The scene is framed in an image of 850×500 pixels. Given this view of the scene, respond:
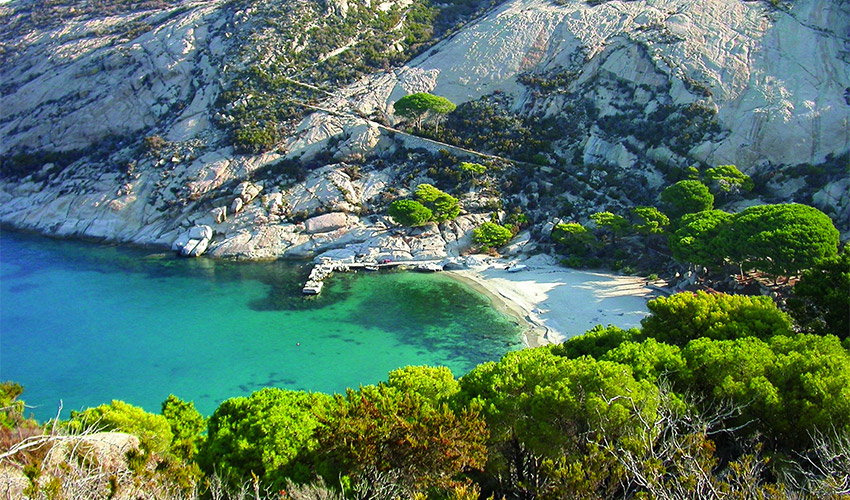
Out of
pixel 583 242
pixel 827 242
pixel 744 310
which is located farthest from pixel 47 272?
pixel 827 242

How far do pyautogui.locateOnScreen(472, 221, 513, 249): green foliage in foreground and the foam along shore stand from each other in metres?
2.18

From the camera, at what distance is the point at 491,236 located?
1774 inches

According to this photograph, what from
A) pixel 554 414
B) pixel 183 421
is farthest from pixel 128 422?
pixel 554 414

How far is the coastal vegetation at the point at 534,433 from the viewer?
30.3 feet

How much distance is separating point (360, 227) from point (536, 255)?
52.0ft

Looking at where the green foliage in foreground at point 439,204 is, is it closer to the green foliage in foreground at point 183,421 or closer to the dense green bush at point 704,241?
the dense green bush at point 704,241

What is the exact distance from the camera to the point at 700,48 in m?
55.0

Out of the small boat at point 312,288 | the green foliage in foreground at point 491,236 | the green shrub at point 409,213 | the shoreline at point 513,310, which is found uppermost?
the green shrub at point 409,213

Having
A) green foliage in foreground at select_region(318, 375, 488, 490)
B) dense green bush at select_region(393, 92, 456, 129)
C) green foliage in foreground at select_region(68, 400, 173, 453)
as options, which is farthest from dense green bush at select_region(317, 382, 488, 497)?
dense green bush at select_region(393, 92, 456, 129)

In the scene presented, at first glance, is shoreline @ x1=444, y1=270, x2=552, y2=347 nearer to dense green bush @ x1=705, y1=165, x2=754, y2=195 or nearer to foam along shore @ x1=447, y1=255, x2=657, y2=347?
foam along shore @ x1=447, y1=255, x2=657, y2=347

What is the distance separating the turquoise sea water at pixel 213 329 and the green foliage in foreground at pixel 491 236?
620cm

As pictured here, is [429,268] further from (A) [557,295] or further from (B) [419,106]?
(B) [419,106]

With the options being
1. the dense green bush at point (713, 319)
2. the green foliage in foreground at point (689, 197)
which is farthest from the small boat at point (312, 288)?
the green foliage in foreground at point (689, 197)

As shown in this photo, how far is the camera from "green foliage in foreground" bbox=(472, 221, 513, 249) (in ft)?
148
